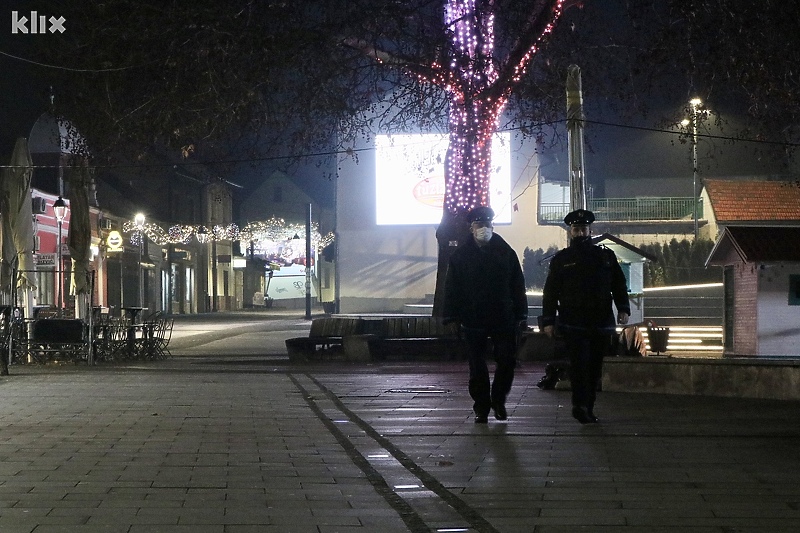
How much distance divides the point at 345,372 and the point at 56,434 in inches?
354

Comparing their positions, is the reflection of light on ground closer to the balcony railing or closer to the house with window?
the house with window

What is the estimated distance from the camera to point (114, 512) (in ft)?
19.1

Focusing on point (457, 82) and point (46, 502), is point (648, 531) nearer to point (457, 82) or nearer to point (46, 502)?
point (46, 502)

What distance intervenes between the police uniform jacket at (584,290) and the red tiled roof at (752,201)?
31970 millimetres

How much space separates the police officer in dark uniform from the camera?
9.58 m

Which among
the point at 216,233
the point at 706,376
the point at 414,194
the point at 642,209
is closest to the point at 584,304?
the point at 706,376

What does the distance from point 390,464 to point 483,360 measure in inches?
94.9

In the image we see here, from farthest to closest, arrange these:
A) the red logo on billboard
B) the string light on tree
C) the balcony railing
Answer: the string light on tree, the balcony railing, the red logo on billboard

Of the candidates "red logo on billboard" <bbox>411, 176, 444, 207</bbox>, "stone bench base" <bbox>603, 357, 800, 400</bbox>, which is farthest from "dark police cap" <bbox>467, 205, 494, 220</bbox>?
"red logo on billboard" <bbox>411, 176, 444, 207</bbox>

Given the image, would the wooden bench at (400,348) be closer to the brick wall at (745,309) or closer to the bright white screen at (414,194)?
the brick wall at (745,309)

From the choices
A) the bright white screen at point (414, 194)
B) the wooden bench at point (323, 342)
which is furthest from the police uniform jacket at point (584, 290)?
the bright white screen at point (414, 194)

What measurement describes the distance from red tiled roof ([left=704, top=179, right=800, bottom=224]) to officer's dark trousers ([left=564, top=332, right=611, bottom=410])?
1266 inches

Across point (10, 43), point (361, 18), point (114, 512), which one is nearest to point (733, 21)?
point (361, 18)

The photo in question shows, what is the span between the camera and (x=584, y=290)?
9609 millimetres
